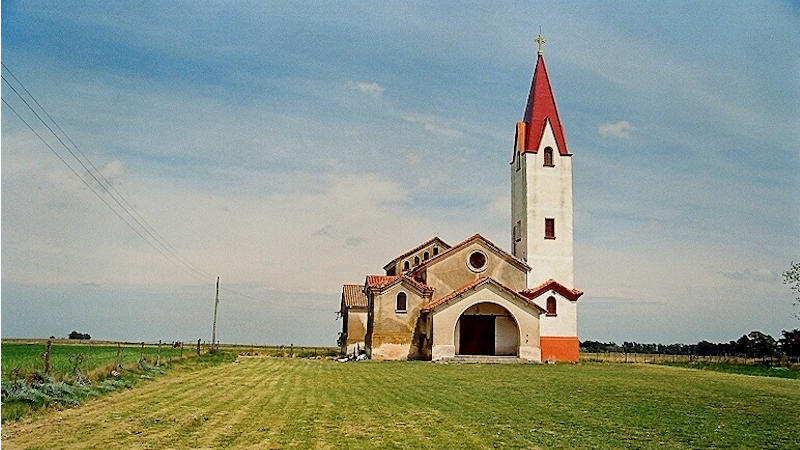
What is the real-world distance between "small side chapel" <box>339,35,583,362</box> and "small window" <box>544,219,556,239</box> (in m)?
0.06

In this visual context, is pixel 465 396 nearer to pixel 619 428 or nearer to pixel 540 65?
pixel 619 428

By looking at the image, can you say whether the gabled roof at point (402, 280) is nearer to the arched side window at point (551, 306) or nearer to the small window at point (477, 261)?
the small window at point (477, 261)

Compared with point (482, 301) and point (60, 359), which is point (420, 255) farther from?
point (60, 359)

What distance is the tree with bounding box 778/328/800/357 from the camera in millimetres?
48719

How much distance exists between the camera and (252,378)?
25.7 metres

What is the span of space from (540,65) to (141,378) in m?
33.8

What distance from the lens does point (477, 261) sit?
44031 mm

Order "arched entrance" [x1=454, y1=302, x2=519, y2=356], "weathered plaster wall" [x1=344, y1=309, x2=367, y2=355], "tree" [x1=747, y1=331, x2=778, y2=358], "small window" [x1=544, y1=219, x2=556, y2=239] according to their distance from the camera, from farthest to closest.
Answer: "tree" [x1=747, y1=331, x2=778, y2=358] < "weathered plaster wall" [x1=344, y1=309, x2=367, y2=355] < "small window" [x1=544, y1=219, x2=556, y2=239] < "arched entrance" [x1=454, y1=302, x2=519, y2=356]

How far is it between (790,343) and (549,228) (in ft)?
64.3

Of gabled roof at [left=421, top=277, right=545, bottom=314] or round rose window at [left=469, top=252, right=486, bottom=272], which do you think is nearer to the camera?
gabled roof at [left=421, top=277, right=545, bottom=314]

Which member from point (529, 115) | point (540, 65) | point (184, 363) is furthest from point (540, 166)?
point (184, 363)

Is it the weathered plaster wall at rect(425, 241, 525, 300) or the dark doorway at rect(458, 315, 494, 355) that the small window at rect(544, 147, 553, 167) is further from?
the dark doorway at rect(458, 315, 494, 355)

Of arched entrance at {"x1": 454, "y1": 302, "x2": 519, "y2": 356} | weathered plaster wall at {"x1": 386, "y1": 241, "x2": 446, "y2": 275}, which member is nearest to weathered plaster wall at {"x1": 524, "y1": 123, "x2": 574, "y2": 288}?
arched entrance at {"x1": 454, "y1": 302, "x2": 519, "y2": 356}

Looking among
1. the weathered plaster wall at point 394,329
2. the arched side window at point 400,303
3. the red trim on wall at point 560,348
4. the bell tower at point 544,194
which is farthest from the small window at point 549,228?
the arched side window at point 400,303
